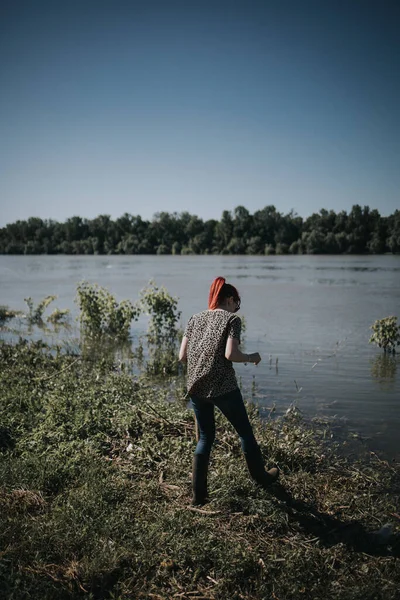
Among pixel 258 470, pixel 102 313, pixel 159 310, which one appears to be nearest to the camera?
pixel 258 470

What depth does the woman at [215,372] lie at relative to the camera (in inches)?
194

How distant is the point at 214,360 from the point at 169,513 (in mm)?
1549

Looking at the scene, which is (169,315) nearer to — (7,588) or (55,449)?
(55,449)

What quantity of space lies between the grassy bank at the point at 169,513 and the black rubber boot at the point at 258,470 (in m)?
0.14

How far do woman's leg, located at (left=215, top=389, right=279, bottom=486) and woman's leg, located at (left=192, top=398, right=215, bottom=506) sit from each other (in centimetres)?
17

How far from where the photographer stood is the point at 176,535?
445 cm

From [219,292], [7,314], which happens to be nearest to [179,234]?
[7,314]

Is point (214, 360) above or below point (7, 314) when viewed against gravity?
above

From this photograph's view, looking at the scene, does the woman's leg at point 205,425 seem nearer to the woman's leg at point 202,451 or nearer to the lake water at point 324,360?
the woman's leg at point 202,451

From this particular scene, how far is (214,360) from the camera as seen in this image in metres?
4.93

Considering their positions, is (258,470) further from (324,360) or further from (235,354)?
(324,360)

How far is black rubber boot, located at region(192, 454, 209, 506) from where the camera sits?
511 centimetres

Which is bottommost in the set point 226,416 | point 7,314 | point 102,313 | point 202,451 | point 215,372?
point 7,314

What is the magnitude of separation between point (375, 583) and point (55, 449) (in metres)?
3.94
